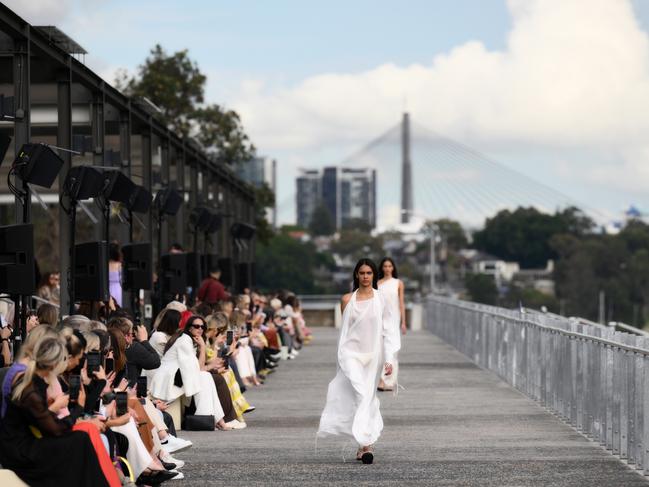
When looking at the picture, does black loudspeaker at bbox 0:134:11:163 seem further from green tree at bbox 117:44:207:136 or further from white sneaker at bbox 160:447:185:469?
green tree at bbox 117:44:207:136

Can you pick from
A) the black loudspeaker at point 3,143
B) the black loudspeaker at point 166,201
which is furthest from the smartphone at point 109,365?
the black loudspeaker at point 166,201

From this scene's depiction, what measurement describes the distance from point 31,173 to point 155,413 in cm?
310

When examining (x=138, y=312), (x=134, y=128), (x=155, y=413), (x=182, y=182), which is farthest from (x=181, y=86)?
(x=155, y=413)

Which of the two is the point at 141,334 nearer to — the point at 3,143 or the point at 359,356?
the point at 359,356

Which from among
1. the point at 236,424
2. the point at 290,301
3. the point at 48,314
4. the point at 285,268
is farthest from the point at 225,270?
the point at 285,268

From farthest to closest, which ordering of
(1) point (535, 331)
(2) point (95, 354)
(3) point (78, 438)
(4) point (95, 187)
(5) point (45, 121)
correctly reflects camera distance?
(5) point (45, 121), (1) point (535, 331), (4) point (95, 187), (2) point (95, 354), (3) point (78, 438)

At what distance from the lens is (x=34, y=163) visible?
14.5 meters

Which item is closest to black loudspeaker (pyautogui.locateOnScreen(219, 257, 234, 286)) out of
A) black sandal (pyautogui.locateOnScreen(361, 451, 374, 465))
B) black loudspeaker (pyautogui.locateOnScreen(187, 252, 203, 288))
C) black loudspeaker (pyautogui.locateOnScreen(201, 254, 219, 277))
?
black loudspeaker (pyautogui.locateOnScreen(201, 254, 219, 277))

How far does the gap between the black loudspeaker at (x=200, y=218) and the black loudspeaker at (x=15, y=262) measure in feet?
53.2

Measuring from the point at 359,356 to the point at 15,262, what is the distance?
9.46 ft

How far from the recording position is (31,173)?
Result: 47.4 feet

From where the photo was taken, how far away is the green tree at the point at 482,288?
174 meters

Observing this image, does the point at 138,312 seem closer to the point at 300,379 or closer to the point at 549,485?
the point at 300,379

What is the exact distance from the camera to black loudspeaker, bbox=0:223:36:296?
13.1 m
